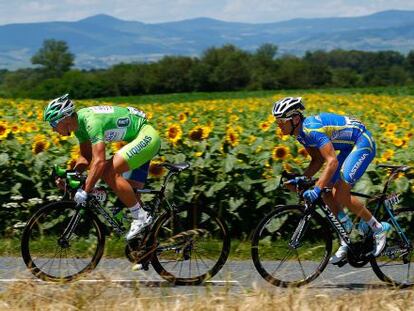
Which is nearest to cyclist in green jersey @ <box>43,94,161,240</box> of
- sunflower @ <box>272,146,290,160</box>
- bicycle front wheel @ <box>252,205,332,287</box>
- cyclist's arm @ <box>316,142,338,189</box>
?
bicycle front wheel @ <box>252,205,332,287</box>

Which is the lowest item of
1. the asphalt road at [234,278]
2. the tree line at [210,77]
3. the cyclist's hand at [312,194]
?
the tree line at [210,77]

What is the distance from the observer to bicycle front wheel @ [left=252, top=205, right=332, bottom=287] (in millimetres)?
6570

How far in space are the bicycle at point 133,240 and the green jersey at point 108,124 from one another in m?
0.44

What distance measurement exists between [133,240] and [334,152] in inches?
78.7

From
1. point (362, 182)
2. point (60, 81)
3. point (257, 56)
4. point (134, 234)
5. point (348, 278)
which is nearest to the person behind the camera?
point (134, 234)

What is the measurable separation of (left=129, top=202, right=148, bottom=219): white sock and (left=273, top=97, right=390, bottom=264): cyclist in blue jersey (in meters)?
1.34

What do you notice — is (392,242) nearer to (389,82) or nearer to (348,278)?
(348,278)

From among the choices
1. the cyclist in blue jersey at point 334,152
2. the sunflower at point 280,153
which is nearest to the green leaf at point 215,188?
the sunflower at point 280,153

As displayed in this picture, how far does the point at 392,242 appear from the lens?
6.75m

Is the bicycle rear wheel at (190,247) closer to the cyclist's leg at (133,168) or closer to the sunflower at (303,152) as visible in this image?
the cyclist's leg at (133,168)

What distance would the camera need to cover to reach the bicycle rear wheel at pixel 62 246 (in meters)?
6.60

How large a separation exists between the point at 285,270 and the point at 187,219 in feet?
3.37

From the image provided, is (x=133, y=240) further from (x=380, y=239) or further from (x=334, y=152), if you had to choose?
(x=380, y=239)

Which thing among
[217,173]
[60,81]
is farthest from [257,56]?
[217,173]
